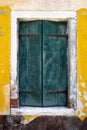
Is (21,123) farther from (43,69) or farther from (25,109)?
(43,69)

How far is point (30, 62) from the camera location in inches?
229

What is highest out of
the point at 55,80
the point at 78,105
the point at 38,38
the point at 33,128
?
the point at 38,38

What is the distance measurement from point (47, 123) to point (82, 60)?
119cm

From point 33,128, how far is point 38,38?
1.51 meters

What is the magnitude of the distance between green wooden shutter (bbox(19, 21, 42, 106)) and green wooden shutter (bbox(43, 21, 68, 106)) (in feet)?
0.34

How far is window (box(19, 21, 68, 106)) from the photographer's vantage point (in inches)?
229

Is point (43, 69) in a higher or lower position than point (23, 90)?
higher

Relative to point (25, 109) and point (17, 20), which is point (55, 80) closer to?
point (25, 109)

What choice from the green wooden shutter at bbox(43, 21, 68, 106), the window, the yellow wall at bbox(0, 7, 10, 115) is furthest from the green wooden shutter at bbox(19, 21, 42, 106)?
the yellow wall at bbox(0, 7, 10, 115)

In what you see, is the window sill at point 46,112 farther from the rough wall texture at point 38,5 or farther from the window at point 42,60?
the rough wall texture at point 38,5

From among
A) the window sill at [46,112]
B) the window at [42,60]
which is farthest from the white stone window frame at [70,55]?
the window at [42,60]

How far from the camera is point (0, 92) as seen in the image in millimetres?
5648

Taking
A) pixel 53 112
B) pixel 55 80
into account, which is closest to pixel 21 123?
pixel 53 112

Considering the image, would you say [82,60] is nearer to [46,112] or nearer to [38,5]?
[46,112]
